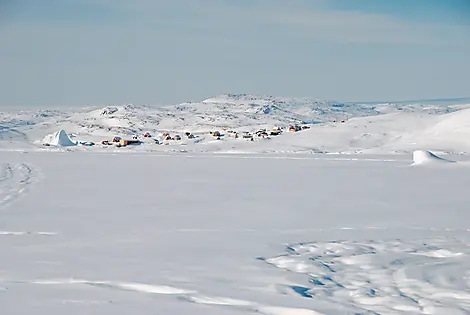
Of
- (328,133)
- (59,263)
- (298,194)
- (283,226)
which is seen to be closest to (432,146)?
(328,133)

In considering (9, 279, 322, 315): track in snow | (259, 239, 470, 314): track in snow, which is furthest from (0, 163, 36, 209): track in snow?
(259, 239, 470, 314): track in snow

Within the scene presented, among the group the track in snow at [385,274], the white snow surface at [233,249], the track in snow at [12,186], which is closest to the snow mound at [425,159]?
the white snow surface at [233,249]

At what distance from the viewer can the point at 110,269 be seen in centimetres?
586

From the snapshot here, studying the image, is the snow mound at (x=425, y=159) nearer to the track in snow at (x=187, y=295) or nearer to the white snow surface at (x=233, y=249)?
the white snow surface at (x=233, y=249)

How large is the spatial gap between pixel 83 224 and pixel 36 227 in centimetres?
67

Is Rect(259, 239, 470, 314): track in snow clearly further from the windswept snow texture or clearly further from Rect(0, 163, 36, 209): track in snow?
Rect(0, 163, 36, 209): track in snow

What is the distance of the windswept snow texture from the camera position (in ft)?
15.8

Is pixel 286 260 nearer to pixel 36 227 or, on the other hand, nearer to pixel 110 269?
pixel 110 269

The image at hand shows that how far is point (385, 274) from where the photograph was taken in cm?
594

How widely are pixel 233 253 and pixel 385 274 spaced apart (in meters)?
1.73

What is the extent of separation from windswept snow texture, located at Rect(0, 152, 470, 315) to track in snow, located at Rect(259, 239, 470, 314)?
0.04 feet

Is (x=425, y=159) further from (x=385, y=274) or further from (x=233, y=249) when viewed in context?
(x=385, y=274)

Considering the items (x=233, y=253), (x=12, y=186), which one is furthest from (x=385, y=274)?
(x=12, y=186)

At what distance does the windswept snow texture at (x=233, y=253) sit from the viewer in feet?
15.8
